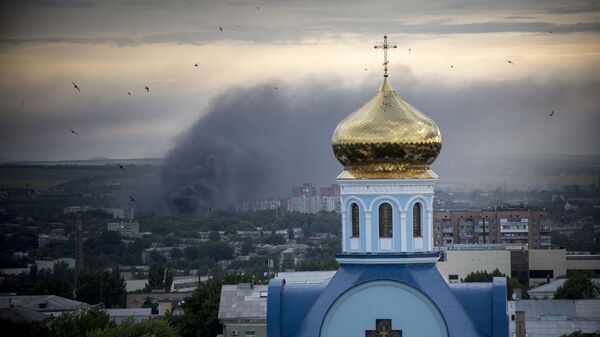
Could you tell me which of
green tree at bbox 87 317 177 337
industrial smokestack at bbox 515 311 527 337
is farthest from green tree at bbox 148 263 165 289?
industrial smokestack at bbox 515 311 527 337

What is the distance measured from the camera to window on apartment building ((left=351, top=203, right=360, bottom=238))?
27812 millimetres

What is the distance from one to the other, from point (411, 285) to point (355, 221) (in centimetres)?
124

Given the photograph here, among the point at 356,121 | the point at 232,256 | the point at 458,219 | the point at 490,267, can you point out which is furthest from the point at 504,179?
the point at 356,121

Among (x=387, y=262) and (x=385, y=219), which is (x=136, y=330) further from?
(x=387, y=262)

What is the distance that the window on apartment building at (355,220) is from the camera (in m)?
27.8

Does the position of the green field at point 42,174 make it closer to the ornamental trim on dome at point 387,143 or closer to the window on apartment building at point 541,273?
the window on apartment building at point 541,273

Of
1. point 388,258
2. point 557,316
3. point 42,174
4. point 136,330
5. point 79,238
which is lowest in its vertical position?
point 136,330

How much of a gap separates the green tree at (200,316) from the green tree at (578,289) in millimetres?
12850

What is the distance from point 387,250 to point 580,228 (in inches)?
2791

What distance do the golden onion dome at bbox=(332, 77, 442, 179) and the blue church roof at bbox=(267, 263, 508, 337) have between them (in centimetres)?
126

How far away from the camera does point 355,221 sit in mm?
27922

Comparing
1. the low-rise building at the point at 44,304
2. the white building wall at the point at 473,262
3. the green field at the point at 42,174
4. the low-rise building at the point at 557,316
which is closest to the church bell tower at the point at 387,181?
the low-rise building at the point at 557,316

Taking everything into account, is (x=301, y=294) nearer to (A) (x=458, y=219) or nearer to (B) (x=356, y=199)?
(B) (x=356, y=199)

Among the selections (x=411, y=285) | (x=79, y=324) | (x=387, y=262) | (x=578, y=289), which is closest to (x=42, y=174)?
(x=578, y=289)
